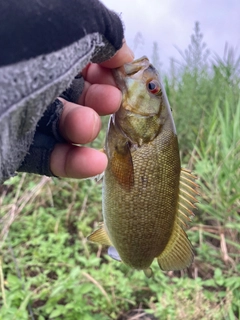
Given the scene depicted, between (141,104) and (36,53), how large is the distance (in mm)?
488

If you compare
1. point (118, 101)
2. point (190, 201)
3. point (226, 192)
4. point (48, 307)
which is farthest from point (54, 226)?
point (118, 101)

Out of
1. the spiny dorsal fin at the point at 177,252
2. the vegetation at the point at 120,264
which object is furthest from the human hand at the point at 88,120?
the vegetation at the point at 120,264

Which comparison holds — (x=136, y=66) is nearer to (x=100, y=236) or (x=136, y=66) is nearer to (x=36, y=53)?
(x=36, y=53)

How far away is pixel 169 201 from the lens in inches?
46.4

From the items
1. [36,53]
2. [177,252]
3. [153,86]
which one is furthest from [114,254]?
[36,53]

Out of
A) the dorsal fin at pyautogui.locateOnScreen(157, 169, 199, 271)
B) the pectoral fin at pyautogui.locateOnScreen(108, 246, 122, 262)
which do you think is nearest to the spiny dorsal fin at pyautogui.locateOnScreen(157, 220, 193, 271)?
the dorsal fin at pyautogui.locateOnScreen(157, 169, 199, 271)

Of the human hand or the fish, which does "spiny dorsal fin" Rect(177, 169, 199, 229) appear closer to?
the fish

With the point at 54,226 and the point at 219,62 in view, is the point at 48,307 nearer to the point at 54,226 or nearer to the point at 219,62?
the point at 54,226

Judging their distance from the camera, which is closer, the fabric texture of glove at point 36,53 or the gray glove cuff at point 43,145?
the fabric texture of glove at point 36,53

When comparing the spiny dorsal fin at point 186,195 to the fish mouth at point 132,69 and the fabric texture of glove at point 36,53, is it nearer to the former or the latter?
the fish mouth at point 132,69

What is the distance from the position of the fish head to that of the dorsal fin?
189 mm

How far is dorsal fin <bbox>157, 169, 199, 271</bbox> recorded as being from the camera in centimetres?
125

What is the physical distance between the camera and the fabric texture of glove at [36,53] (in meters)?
0.65

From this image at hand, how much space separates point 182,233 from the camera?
1.25 m
